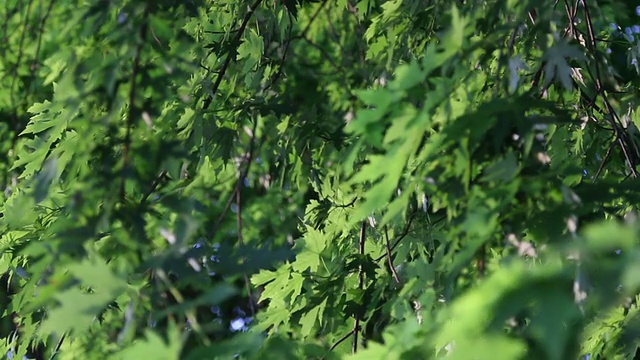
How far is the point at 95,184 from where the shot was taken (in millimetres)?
959

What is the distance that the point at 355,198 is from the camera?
209 centimetres

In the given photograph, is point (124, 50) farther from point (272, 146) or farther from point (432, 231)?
point (272, 146)

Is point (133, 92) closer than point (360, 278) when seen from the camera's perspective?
Yes

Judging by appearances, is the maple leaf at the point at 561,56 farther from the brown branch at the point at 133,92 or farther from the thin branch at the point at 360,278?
the thin branch at the point at 360,278

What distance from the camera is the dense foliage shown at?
85 cm

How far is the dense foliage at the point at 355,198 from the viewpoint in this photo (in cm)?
85

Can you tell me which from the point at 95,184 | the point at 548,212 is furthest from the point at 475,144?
the point at 95,184

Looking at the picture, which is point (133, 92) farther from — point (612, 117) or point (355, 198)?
point (355, 198)

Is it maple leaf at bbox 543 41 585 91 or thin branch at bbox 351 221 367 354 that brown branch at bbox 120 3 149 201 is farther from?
thin branch at bbox 351 221 367 354

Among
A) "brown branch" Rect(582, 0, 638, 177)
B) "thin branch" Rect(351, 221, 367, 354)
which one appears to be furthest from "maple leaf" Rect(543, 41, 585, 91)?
"thin branch" Rect(351, 221, 367, 354)

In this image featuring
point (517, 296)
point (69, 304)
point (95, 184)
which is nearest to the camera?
point (517, 296)

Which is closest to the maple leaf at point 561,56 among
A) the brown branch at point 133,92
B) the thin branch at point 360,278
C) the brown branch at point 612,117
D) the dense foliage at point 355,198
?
the dense foliage at point 355,198

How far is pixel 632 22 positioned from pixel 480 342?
Result: 2.79 m

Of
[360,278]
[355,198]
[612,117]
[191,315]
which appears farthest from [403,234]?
[191,315]
